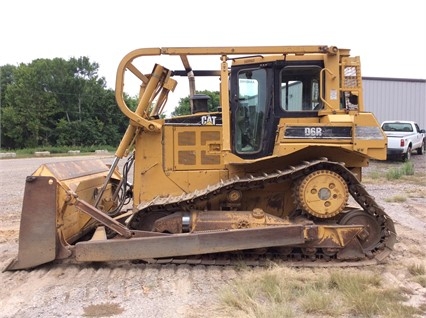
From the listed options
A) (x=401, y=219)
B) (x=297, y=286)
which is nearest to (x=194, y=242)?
(x=297, y=286)

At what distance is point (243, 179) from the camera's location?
238 inches

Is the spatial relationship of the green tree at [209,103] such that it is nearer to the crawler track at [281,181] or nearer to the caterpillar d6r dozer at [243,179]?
the caterpillar d6r dozer at [243,179]

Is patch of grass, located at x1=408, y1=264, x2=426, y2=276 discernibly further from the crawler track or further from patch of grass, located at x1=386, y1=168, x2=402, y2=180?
patch of grass, located at x1=386, y1=168, x2=402, y2=180

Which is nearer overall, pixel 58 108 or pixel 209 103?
pixel 209 103

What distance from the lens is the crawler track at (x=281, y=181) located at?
601 cm

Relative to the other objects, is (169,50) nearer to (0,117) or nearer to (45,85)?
(0,117)

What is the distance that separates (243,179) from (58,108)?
4823 cm

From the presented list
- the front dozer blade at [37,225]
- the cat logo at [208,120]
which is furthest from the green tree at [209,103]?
the front dozer blade at [37,225]

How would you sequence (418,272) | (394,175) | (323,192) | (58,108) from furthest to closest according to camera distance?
(58,108)
(394,175)
(323,192)
(418,272)

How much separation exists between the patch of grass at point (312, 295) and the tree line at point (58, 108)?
46259 millimetres

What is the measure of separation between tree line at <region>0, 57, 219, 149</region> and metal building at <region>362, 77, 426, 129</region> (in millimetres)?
32342

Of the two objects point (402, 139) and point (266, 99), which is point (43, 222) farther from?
point (402, 139)

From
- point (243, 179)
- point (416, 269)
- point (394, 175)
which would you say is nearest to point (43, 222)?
point (243, 179)

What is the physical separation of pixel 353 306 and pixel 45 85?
5226cm
